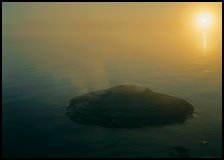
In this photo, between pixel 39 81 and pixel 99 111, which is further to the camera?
pixel 39 81

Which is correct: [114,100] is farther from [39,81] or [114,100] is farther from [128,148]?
[39,81]

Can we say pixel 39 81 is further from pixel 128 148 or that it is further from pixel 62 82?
pixel 128 148

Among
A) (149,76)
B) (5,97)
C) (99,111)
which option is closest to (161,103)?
(99,111)

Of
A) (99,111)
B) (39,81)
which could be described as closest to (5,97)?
(39,81)

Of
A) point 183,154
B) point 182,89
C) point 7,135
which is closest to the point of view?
point 183,154

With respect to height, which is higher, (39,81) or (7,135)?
(39,81)

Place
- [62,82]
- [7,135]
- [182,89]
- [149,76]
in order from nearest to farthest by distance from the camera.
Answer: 1. [7,135]
2. [182,89]
3. [62,82]
4. [149,76]

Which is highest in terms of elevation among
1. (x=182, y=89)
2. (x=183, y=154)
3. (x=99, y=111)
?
(x=182, y=89)
